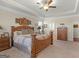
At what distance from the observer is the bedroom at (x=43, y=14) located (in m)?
4.78

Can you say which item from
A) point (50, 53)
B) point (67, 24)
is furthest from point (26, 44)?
point (67, 24)

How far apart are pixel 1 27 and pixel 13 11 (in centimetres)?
144

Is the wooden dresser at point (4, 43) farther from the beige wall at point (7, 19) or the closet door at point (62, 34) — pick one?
the closet door at point (62, 34)

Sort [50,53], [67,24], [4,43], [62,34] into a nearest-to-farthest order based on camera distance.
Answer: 1. [50,53]
2. [4,43]
3. [67,24]
4. [62,34]

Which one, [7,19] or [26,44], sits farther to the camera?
[7,19]

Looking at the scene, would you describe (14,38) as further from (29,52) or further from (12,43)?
(29,52)

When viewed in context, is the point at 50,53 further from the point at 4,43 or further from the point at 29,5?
the point at 29,5

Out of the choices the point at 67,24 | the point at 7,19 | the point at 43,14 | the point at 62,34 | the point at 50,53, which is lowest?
the point at 50,53

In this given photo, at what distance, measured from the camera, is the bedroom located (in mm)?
4781

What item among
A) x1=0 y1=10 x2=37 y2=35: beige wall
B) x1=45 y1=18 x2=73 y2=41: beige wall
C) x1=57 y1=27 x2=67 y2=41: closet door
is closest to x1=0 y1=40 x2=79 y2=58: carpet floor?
x1=0 y1=10 x2=37 y2=35: beige wall

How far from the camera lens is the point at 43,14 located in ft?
27.5

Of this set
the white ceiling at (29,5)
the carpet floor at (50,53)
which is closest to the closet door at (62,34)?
the white ceiling at (29,5)

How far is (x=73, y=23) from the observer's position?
26.7 feet

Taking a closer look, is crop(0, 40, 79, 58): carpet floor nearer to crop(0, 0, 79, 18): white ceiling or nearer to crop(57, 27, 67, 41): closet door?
crop(0, 0, 79, 18): white ceiling
